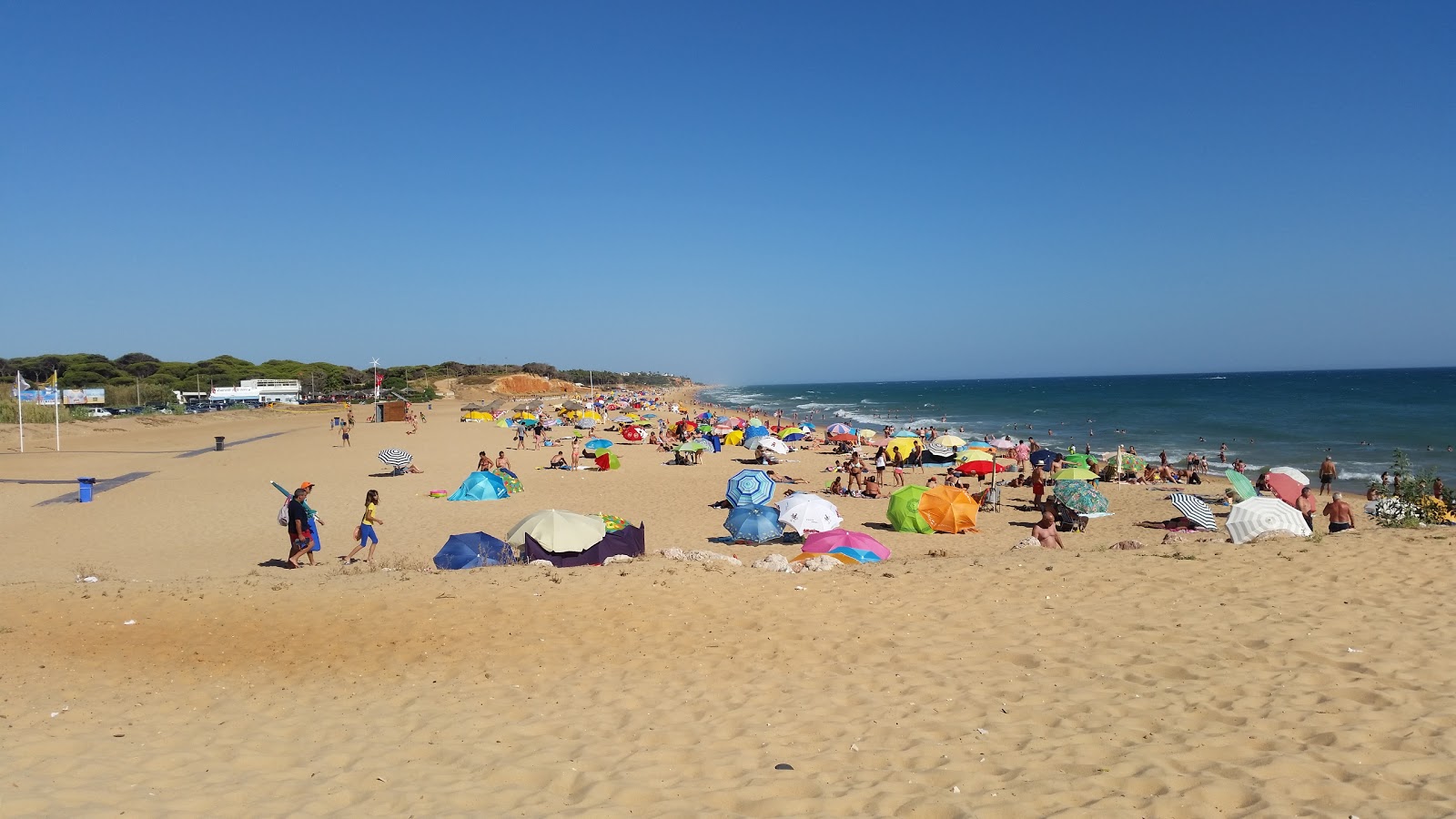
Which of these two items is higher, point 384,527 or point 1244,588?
point 1244,588

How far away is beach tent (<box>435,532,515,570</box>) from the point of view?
33.2 ft

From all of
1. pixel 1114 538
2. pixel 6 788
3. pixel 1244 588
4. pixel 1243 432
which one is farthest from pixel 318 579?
pixel 1243 432

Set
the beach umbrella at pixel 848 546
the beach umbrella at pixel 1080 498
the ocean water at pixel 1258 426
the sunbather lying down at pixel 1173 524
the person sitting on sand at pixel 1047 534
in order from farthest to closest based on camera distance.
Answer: the ocean water at pixel 1258 426 < the beach umbrella at pixel 1080 498 < the sunbather lying down at pixel 1173 524 < the person sitting on sand at pixel 1047 534 < the beach umbrella at pixel 848 546

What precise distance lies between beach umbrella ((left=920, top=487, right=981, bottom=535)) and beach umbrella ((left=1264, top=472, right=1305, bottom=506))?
22.3 ft

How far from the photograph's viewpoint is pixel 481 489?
1873 centimetres

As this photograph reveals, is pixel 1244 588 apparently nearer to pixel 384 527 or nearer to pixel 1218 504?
→ pixel 1218 504

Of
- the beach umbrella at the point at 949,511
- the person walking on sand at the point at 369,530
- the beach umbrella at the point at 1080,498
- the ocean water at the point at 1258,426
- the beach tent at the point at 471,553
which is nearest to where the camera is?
the beach tent at the point at 471,553

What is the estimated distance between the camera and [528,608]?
24.5ft

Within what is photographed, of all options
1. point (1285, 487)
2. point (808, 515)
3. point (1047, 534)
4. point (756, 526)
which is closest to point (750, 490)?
point (756, 526)

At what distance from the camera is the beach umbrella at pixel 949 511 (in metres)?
15.0

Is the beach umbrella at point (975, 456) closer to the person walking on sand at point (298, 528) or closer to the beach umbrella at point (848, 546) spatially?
the beach umbrella at point (848, 546)

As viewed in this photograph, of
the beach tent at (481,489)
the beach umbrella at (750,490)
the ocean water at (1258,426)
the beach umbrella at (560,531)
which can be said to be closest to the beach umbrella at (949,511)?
the beach umbrella at (750,490)

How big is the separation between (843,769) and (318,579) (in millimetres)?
6926

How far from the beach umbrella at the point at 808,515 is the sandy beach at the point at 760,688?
3.79m
